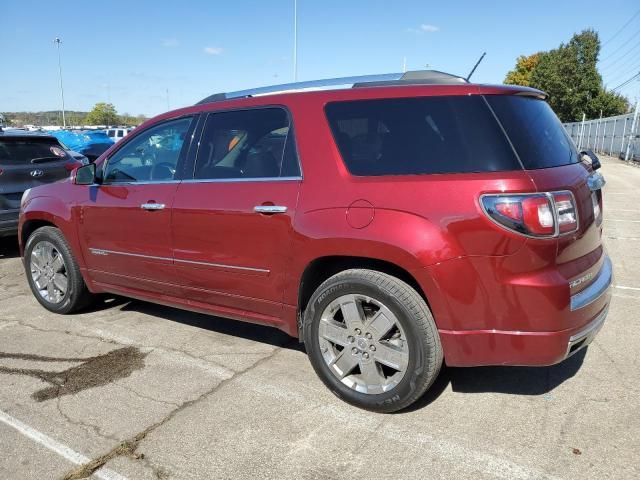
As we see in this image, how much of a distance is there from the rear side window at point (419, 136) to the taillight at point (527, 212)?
17 cm

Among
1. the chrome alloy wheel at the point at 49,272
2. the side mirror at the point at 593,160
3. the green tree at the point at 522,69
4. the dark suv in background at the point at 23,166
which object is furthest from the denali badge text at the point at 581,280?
the green tree at the point at 522,69

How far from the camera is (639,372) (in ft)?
11.6

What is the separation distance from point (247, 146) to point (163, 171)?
0.83m

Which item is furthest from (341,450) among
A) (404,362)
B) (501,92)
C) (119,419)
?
(501,92)

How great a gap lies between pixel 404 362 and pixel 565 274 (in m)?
0.96

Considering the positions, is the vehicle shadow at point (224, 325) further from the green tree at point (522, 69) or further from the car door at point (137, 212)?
the green tree at point (522, 69)

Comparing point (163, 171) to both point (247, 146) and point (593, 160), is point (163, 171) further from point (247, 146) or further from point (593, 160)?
point (593, 160)

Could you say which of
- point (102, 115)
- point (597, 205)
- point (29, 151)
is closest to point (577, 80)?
point (29, 151)

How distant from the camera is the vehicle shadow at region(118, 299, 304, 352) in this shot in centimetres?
429

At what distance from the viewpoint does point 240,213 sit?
3475 mm

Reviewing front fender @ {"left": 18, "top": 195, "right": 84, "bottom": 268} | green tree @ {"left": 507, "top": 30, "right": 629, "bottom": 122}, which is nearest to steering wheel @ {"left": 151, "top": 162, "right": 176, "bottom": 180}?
front fender @ {"left": 18, "top": 195, "right": 84, "bottom": 268}

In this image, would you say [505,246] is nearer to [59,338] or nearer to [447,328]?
[447,328]

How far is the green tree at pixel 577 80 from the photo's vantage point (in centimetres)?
5512

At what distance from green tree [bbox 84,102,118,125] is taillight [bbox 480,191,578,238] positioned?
4151 inches
